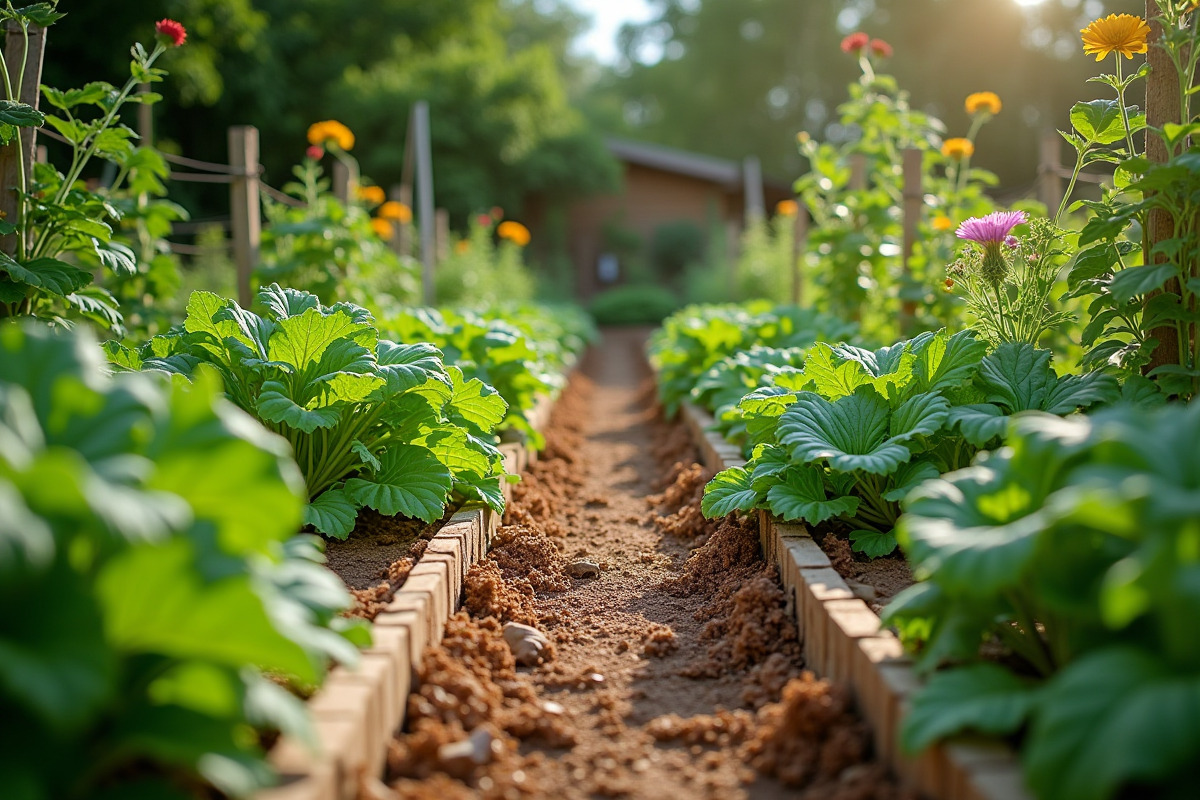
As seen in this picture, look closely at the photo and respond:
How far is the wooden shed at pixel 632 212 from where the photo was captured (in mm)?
22875

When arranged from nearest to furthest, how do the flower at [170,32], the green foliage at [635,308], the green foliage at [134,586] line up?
the green foliage at [134,586], the flower at [170,32], the green foliage at [635,308]

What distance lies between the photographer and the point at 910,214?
531 centimetres

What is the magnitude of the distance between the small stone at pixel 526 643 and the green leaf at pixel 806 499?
81 centimetres

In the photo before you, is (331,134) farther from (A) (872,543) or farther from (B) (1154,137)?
(B) (1154,137)

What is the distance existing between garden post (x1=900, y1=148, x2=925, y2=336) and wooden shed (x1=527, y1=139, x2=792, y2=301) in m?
17.6

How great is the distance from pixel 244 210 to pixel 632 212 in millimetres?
18594

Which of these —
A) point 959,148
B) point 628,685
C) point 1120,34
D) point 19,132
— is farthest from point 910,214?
point 19,132

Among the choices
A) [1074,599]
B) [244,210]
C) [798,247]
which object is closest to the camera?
[1074,599]

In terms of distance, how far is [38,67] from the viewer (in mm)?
3438

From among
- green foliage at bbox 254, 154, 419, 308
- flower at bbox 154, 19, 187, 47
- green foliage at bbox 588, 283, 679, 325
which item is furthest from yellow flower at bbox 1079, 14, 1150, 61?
green foliage at bbox 588, 283, 679, 325

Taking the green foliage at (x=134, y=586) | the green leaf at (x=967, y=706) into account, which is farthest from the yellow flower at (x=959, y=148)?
the green foliage at (x=134, y=586)

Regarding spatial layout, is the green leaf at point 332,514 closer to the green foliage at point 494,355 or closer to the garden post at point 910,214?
the green foliage at point 494,355

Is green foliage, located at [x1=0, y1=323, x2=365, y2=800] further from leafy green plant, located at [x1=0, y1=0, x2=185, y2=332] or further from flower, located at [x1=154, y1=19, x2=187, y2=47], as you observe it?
flower, located at [x1=154, y1=19, x2=187, y2=47]

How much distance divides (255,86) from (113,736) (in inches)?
789
